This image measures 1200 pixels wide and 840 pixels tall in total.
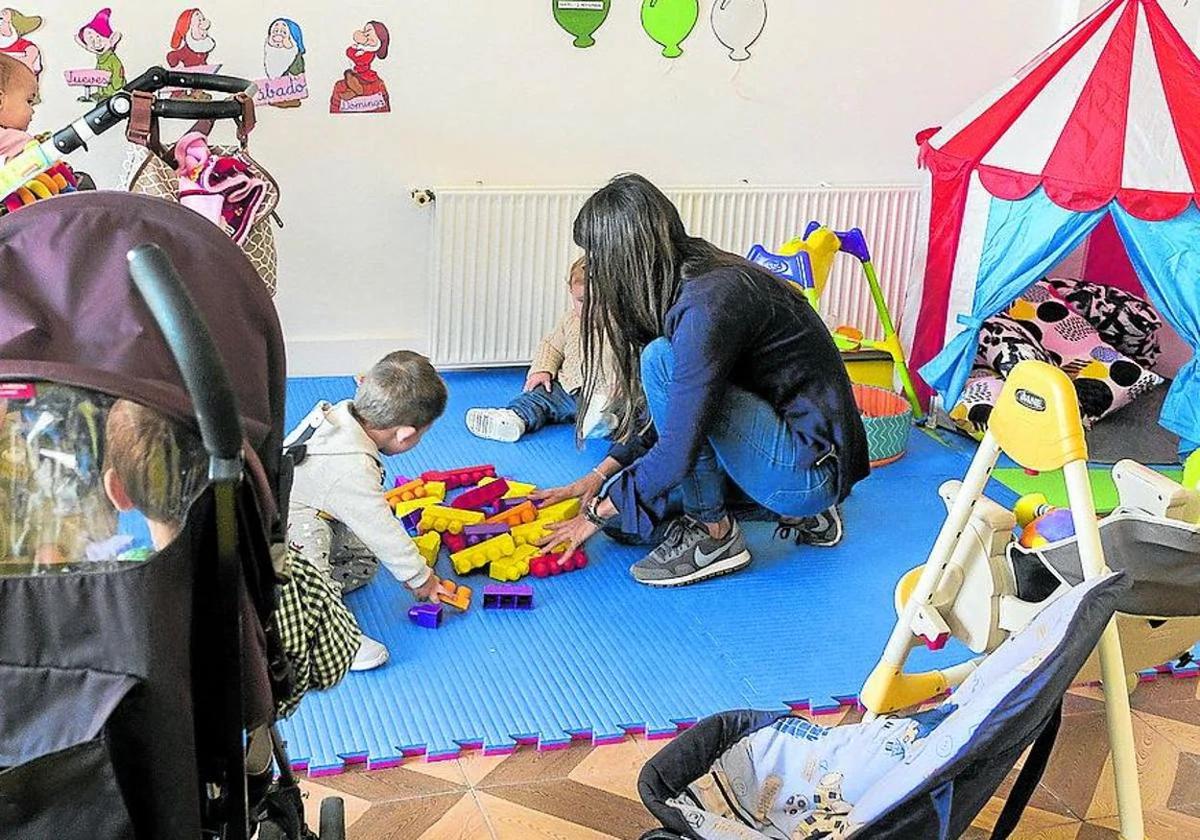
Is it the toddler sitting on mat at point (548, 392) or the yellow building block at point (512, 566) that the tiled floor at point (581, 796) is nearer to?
the yellow building block at point (512, 566)

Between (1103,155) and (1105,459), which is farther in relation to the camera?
(1105,459)

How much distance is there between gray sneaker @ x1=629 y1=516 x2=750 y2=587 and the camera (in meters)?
3.29

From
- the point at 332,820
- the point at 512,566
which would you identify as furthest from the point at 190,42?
the point at 332,820

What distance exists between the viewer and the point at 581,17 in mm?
4402

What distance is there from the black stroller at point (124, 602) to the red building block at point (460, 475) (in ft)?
6.95

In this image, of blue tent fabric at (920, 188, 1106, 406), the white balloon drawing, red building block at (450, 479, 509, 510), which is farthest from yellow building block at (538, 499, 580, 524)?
the white balloon drawing

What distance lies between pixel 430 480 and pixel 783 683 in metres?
1.17

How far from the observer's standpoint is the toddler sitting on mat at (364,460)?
285cm

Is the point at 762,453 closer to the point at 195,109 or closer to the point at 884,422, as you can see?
the point at 884,422

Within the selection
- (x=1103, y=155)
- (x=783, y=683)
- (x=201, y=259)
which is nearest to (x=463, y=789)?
(x=783, y=683)

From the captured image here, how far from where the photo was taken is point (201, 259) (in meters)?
1.72

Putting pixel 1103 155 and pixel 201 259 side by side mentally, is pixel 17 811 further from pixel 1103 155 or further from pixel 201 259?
pixel 1103 155

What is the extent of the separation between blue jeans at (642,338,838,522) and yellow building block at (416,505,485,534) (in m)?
0.53

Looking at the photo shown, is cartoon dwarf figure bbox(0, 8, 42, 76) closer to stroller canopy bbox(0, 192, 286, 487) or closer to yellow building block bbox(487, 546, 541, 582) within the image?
yellow building block bbox(487, 546, 541, 582)
